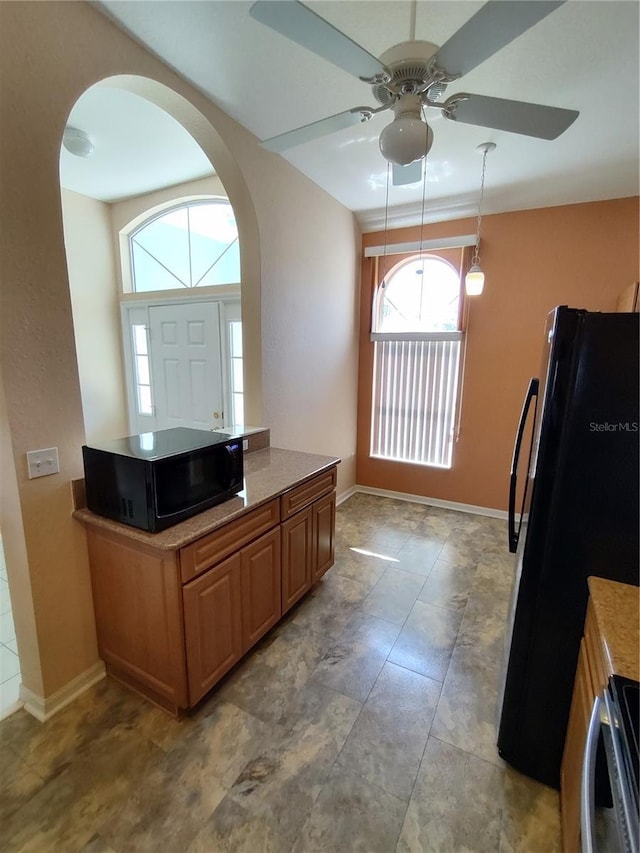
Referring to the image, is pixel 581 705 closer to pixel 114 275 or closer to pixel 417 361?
pixel 417 361

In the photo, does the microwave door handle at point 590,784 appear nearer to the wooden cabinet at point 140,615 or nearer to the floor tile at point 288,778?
the floor tile at point 288,778

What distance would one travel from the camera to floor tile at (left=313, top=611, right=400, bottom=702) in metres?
1.87

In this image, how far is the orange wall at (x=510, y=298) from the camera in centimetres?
311

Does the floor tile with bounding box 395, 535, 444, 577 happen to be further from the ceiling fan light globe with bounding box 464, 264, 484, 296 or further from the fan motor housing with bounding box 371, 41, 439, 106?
the fan motor housing with bounding box 371, 41, 439, 106

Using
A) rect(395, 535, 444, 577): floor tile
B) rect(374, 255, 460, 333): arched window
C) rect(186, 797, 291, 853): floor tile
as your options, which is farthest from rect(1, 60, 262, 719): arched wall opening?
rect(374, 255, 460, 333): arched window

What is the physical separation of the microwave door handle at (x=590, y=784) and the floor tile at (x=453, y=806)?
2.06 ft

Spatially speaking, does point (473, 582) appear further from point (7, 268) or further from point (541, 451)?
point (7, 268)

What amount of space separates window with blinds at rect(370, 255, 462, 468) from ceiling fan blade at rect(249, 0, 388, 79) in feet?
8.51

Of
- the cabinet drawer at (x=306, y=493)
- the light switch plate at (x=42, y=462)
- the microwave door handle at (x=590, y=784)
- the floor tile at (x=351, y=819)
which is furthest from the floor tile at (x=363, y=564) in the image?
the light switch plate at (x=42, y=462)

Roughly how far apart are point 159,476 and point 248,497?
0.49 meters

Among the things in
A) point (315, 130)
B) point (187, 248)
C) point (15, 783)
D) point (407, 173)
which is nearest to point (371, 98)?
point (407, 173)

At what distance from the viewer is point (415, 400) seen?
13.1 ft

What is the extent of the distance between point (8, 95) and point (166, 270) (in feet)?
8.01

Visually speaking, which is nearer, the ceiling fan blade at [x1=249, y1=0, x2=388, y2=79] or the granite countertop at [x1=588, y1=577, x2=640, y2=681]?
the granite countertop at [x1=588, y1=577, x2=640, y2=681]
